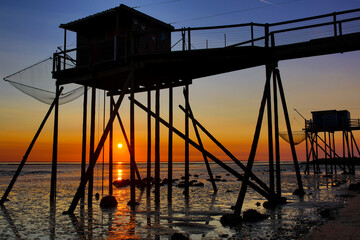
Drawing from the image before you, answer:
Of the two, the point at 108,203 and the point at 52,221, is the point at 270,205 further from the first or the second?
the point at 52,221

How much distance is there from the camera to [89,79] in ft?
55.2

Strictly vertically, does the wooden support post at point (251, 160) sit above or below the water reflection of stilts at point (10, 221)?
above

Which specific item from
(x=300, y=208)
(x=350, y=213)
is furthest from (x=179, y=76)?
(x=350, y=213)

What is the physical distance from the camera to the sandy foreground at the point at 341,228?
29.5 ft

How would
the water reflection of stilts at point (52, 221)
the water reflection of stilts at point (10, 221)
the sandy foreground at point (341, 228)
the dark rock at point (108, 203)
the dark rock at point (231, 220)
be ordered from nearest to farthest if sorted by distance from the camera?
the sandy foreground at point (341, 228) → the water reflection of stilts at point (52, 221) → the water reflection of stilts at point (10, 221) → the dark rock at point (231, 220) → the dark rock at point (108, 203)

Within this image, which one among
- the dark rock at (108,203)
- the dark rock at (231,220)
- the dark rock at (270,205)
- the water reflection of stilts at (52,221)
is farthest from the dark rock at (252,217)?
the dark rock at (108,203)

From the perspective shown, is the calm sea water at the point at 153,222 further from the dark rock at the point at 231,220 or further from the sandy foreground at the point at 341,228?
the sandy foreground at the point at 341,228

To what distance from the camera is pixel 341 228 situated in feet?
32.5

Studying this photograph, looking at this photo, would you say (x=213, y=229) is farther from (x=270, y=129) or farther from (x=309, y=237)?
(x=270, y=129)

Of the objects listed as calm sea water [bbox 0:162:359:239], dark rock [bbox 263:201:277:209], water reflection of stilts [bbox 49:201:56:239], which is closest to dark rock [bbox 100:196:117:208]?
calm sea water [bbox 0:162:359:239]

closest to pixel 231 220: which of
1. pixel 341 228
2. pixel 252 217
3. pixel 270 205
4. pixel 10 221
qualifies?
pixel 252 217

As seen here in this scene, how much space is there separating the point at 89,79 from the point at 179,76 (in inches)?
191

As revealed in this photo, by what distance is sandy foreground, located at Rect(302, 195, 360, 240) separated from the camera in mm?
8984

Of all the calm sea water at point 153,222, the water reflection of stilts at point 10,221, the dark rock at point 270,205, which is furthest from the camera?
the dark rock at point 270,205
